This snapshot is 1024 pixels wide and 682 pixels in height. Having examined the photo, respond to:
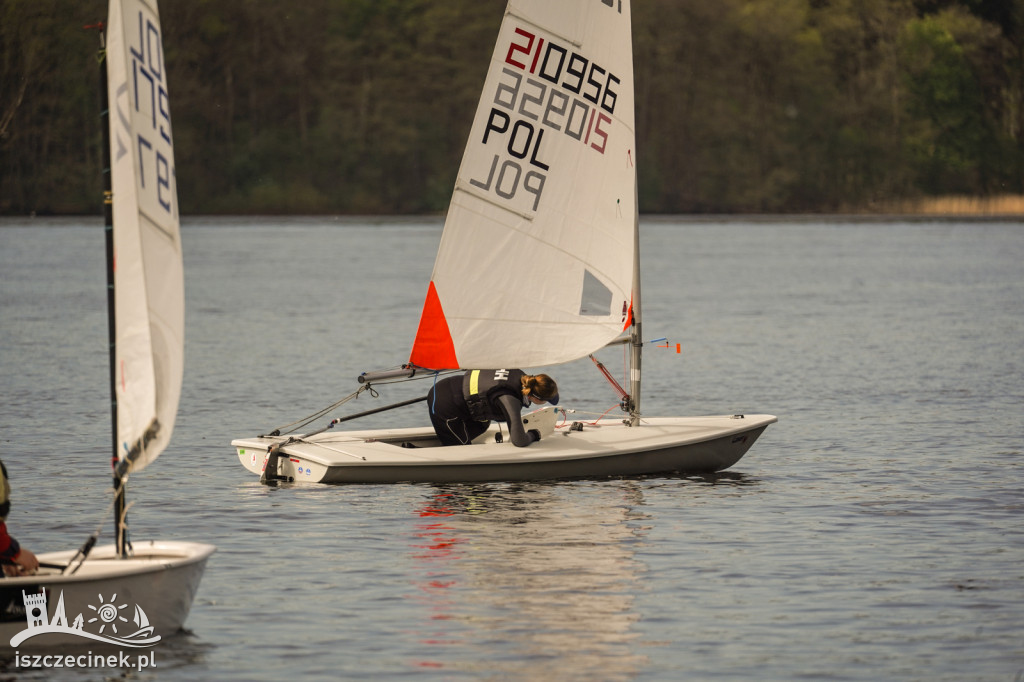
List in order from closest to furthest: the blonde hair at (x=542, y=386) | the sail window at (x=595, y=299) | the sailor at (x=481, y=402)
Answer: the blonde hair at (x=542, y=386) < the sailor at (x=481, y=402) < the sail window at (x=595, y=299)

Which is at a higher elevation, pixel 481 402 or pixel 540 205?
pixel 540 205

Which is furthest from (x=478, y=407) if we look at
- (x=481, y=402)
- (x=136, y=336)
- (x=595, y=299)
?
(x=136, y=336)

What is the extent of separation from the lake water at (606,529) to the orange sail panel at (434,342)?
1.32 metres

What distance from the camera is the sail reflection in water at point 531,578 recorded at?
10.3m

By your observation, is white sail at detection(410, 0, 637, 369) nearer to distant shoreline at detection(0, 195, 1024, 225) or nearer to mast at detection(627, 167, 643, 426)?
mast at detection(627, 167, 643, 426)

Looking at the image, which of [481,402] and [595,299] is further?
[595,299]

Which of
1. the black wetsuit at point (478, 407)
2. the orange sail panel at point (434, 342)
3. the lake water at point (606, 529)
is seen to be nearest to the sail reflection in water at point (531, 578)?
the lake water at point (606, 529)

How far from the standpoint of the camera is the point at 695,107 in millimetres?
111125

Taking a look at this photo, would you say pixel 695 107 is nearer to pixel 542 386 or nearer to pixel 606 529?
pixel 542 386

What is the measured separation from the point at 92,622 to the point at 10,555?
0.63 m

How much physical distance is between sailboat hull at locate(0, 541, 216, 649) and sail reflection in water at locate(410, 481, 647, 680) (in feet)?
5.27

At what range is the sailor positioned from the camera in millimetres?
15750

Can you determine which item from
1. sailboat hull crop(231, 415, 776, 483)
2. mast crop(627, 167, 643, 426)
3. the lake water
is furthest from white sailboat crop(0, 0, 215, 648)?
mast crop(627, 167, 643, 426)

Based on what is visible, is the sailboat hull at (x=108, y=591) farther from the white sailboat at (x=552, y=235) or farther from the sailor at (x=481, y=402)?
the white sailboat at (x=552, y=235)
